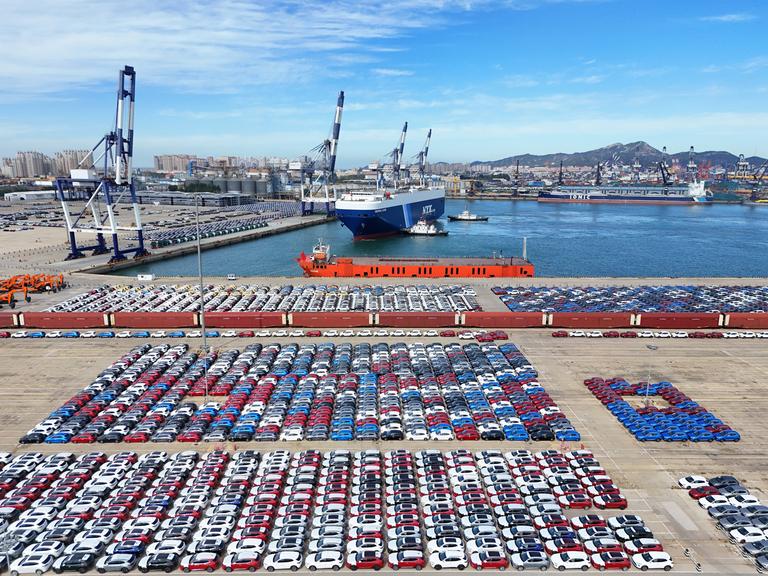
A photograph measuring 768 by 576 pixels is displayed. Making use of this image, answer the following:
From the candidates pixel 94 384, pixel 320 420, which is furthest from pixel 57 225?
pixel 320 420

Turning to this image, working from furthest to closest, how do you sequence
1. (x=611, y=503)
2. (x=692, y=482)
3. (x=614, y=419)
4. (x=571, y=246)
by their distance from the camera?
(x=571, y=246)
(x=614, y=419)
(x=692, y=482)
(x=611, y=503)

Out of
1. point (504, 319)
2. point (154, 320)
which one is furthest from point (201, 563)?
point (504, 319)

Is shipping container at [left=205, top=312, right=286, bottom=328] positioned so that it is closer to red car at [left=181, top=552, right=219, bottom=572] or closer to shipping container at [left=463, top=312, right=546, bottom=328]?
shipping container at [left=463, top=312, right=546, bottom=328]

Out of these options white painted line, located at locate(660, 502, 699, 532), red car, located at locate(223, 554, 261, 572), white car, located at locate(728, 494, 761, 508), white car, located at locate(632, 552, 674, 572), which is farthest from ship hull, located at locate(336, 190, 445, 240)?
white car, located at locate(632, 552, 674, 572)

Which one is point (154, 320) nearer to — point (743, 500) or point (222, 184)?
point (743, 500)

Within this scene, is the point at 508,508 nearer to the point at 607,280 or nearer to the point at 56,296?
the point at 607,280

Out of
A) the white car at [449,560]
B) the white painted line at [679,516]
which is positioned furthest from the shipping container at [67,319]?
the white painted line at [679,516]

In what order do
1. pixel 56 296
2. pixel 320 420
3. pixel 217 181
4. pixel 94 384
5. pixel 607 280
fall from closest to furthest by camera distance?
pixel 320 420 < pixel 94 384 < pixel 56 296 < pixel 607 280 < pixel 217 181
